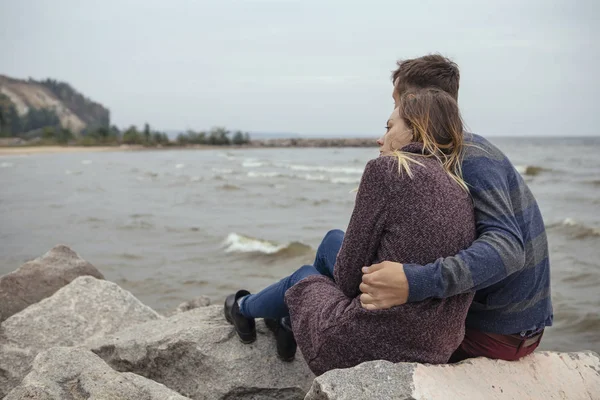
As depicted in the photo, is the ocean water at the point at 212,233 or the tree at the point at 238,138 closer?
the ocean water at the point at 212,233

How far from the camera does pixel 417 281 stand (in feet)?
7.06

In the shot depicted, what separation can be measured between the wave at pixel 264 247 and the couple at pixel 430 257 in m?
5.51

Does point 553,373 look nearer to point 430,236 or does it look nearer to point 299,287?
point 430,236

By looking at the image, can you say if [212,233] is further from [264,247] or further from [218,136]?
[218,136]

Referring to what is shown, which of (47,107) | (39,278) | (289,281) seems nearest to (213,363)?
(289,281)

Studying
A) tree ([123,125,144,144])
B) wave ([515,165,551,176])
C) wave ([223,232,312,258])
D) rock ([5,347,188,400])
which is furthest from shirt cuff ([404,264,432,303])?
tree ([123,125,144,144])

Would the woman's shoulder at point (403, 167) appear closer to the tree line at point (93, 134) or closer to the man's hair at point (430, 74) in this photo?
the man's hair at point (430, 74)

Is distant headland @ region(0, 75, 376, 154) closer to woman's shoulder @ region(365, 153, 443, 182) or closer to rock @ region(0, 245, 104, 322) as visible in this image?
rock @ region(0, 245, 104, 322)

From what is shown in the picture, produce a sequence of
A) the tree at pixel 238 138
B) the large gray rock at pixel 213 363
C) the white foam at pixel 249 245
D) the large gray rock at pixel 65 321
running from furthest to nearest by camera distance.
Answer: the tree at pixel 238 138 → the white foam at pixel 249 245 → the large gray rock at pixel 65 321 → the large gray rock at pixel 213 363

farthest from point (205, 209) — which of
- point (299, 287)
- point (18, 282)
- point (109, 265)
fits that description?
point (299, 287)

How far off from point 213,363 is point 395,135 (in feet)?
5.26

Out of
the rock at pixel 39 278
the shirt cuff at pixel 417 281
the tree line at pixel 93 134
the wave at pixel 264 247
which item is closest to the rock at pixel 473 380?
the shirt cuff at pixel 417 281

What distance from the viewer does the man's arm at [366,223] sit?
2.17m

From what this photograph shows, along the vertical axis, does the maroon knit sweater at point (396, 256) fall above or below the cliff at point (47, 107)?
below
